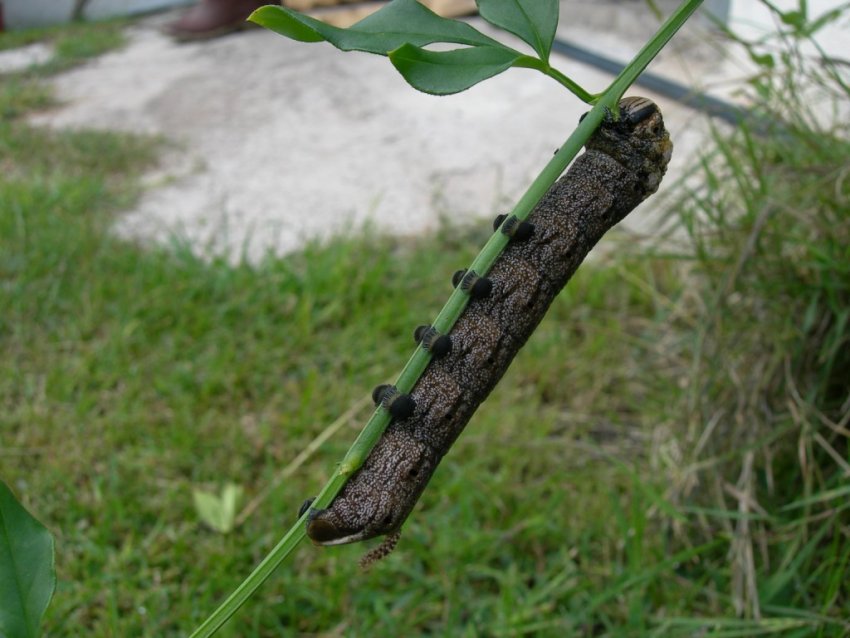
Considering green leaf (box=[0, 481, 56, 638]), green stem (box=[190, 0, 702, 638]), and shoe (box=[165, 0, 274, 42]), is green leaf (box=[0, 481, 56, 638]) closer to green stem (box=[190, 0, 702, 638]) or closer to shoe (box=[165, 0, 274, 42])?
green stem (box=[190, 0, 702, 638])

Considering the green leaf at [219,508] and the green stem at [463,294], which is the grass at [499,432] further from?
the green stem at [463,294]

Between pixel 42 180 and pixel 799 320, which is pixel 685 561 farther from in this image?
pixel 42 180

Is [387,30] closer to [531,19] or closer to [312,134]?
[531,19]

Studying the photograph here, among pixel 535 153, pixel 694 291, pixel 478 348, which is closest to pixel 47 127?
pixel 535 153

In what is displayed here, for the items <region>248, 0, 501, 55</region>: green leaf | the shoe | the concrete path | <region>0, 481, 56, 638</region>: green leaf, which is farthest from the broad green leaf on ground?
the shoe

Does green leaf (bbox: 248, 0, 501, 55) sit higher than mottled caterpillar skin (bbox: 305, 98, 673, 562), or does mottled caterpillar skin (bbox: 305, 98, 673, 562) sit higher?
green leaf (bbox: 248, 0, 501, 55)

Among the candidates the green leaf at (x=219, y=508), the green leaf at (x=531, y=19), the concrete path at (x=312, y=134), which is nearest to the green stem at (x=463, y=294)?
the green leaf at (x=531, y=19)
